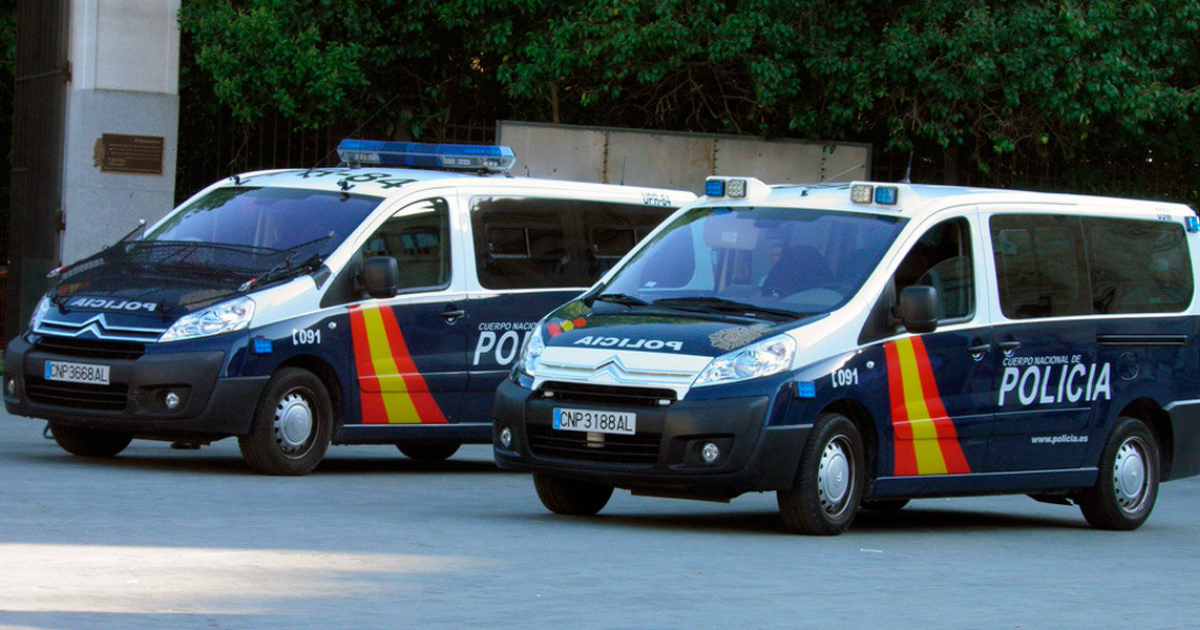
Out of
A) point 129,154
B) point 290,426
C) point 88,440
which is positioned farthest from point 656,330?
point 129,154

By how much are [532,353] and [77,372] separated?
292 cm

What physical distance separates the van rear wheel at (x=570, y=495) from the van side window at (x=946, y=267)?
187 centimetres

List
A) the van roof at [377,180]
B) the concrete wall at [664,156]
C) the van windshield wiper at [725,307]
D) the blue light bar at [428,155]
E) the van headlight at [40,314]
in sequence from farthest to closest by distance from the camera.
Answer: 1. the concrete wall at [664,156]
2. the blue light bar at [428,155]
3. the van roof at [377,180]
4. the van headlight at [40,314]
5. the van windshield wiper at [725,307]

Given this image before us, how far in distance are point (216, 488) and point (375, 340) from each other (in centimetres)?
172

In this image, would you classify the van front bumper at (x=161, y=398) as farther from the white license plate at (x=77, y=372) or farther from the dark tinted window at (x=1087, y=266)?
the dark tinted window at (x=1087, y=266)

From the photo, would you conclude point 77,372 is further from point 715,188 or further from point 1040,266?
point 1040,266

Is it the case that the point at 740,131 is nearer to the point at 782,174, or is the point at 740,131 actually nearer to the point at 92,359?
the point at 782,174

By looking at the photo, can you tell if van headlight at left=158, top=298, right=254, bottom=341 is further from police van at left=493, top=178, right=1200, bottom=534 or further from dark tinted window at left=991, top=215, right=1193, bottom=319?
dark tinted window at left=991, top=215, right=1193, bottom=319

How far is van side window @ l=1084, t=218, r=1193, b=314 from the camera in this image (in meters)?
11.2

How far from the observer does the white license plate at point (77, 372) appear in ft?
35.9

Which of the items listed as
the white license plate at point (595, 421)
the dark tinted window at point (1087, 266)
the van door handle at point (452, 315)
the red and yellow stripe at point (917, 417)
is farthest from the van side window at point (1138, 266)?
the van door handle at point (452, 315)

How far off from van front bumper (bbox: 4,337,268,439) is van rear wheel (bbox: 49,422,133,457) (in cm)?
81

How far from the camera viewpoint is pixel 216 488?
1048cm

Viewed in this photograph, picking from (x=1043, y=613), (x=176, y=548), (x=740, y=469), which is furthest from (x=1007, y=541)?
(x=176, y=548)
